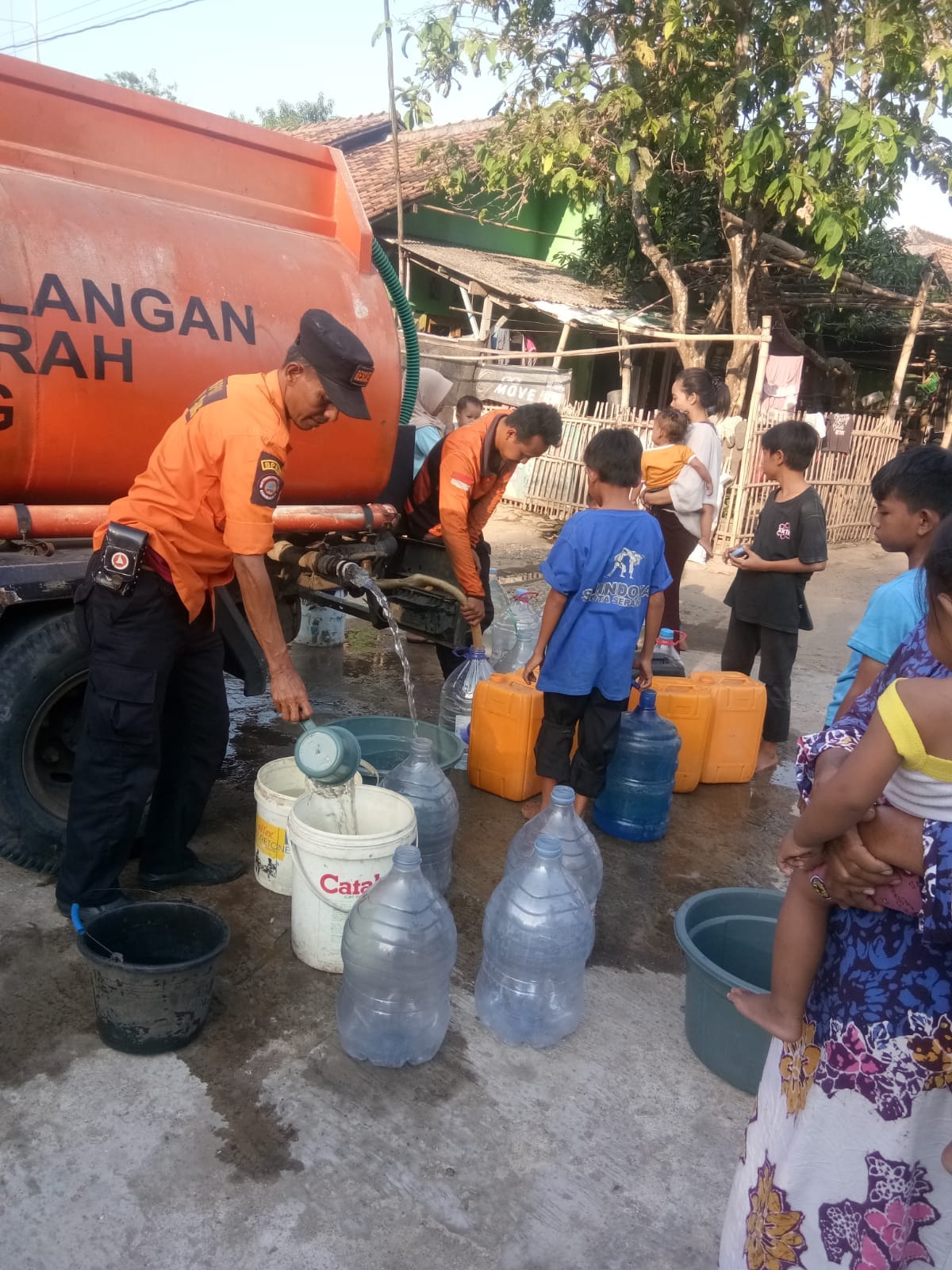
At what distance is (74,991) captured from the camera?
280 cm

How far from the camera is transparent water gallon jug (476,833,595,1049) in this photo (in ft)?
9.25

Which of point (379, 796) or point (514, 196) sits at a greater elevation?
point (514, 196)

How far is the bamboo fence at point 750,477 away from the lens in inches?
446

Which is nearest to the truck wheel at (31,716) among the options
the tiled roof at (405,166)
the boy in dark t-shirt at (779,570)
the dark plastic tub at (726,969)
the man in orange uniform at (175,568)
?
the man in orange uniform at (175,568)

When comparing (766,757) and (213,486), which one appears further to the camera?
(766,757)

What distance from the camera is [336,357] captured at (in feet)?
8.94

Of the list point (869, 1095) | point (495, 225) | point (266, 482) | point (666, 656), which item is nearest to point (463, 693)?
point (666, 656)

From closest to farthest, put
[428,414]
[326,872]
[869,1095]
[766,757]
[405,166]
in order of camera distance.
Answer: [869,1095] → [326,872] → [766,757] → [428,414] → [405,166]

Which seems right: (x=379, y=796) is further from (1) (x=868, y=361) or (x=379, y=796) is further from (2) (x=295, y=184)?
(1) (x=868, y=361)

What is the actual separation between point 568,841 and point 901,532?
4.74 ft

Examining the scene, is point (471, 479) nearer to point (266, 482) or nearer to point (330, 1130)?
point (266, 482)

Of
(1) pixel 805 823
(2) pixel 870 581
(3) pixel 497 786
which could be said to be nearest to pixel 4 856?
(3) pixel 497 786

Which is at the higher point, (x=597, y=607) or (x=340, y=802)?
(x=597, y=607)

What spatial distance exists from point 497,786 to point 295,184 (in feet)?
9.40
